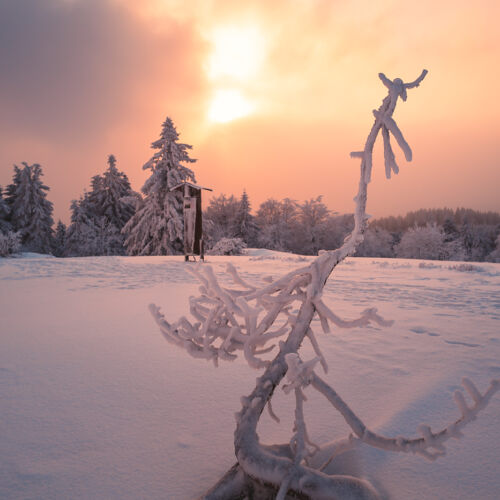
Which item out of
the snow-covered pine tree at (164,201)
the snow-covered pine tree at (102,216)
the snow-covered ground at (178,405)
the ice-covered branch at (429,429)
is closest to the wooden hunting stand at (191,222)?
the snow-covered pine tree at (164,201)

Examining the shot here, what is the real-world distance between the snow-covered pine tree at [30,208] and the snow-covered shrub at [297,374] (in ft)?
110

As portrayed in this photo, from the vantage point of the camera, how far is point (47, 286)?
476 centimetres

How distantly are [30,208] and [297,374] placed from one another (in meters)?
35.6

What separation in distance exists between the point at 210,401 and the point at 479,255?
48.9 metres

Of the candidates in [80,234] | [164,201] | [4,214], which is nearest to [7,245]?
[164,201]

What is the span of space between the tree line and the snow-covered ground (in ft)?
41.6

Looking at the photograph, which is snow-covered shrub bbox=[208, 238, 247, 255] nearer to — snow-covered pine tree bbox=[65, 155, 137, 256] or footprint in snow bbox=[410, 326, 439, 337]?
snow-covered pine tree bbox=[65, 155, 137, 256]

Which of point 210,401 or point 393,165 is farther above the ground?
point 393,165

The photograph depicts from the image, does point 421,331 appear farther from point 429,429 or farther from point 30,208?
point 30,208

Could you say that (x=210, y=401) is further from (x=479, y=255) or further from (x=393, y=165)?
(x=479, y=255)

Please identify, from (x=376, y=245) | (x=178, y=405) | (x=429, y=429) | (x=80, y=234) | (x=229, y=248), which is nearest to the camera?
(x=429, y=429)

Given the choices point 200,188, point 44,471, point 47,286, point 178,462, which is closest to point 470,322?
point 178,462

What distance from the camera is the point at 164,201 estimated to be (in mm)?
20844

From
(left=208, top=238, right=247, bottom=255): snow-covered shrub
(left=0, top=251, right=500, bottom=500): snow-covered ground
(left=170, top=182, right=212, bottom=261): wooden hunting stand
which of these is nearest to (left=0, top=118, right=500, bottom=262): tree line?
(left=208, top=238, right=247, bottom=255): snow-covered shrub
